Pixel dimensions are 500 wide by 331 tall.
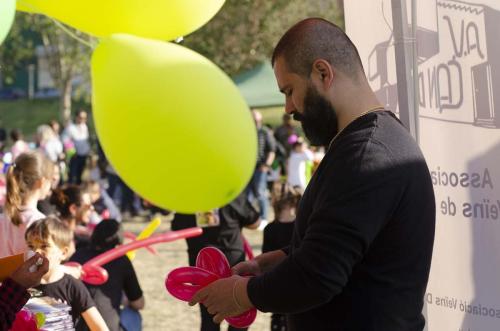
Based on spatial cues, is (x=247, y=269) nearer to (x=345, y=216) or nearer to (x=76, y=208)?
(x=345, y=216)

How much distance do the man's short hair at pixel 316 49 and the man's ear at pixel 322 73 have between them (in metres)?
0.01

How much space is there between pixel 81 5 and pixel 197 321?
5.17 meters

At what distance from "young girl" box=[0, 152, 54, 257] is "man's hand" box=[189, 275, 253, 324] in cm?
207

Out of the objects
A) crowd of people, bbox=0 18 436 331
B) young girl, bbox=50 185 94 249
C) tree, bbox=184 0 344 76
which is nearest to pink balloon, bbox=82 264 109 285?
young girl, bbox=50 185 94 249

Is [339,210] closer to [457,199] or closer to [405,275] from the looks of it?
[405,275]

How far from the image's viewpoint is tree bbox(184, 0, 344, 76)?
80.7ft

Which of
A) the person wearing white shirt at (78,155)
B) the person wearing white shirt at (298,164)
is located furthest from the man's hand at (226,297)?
the person wearing white shirt at (78,155)

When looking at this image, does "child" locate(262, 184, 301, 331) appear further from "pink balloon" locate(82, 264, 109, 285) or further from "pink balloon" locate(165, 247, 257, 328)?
"pink balloon" locate(165, 247, 257, 328)

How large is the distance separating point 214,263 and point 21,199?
79.5 inches

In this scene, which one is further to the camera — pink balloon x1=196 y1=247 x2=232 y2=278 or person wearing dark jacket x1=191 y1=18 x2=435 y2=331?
pink balloon x1=196 y1=247 x2=232 y2=278

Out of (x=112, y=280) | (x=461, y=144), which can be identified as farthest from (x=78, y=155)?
(x=461, y=144)

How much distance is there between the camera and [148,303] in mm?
7895

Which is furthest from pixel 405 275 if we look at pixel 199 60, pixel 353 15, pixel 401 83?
pixel 353 15

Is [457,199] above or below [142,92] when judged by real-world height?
below
